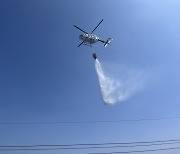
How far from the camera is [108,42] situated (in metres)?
85.9

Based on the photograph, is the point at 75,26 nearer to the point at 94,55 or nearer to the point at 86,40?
the point at 86,40

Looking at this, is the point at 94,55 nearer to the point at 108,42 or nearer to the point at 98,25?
the point at 98,25

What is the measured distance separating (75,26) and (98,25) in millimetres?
5604

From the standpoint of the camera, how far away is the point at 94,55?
74.1 m

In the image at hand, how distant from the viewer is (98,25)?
7606 centimetres

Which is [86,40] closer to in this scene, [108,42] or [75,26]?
[75,26]

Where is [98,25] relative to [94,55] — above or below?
above

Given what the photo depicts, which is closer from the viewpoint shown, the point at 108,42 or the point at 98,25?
the point at 98,25

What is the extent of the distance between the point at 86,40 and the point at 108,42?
10.4 m

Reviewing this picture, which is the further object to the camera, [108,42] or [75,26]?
[108,42]

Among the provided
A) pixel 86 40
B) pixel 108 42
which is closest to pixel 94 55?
pixel 86 40

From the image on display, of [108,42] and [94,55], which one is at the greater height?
[108,42]

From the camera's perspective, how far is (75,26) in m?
76.9

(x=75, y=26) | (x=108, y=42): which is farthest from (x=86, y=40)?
(x=108, y=42)
